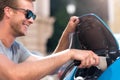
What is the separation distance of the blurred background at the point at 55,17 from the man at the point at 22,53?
23471 millimetres

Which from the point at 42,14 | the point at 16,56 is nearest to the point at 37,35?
the point at 42,14

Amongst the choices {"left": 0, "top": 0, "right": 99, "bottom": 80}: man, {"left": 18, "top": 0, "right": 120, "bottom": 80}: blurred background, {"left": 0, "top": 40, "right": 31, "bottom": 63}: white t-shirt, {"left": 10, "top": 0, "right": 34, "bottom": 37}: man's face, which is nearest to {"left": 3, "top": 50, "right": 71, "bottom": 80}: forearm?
{"left": 0, "top": 0, "right": 99, "bottom": 80}: man

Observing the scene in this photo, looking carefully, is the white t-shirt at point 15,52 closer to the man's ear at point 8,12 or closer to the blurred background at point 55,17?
the man's ear at point 8,12

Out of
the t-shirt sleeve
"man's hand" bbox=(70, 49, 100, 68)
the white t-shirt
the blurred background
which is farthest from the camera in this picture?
the blurred background

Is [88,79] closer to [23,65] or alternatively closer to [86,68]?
[86,68]

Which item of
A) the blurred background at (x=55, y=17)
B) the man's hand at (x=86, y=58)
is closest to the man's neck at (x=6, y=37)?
the man's hand at (x=86, y=58)

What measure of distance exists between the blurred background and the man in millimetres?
23471

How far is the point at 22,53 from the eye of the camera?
338 cm

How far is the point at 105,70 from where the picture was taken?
2725 millimetres

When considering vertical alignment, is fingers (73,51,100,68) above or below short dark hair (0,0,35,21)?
below

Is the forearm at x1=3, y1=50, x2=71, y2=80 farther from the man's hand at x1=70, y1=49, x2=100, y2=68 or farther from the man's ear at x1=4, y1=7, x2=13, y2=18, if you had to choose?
the man's ear at x1=4, y1=7, x2=13, y2=18

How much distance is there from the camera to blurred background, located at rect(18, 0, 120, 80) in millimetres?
28734

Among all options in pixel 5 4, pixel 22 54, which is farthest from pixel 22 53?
pixel 5 4

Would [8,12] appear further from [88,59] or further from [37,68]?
[88,59]
